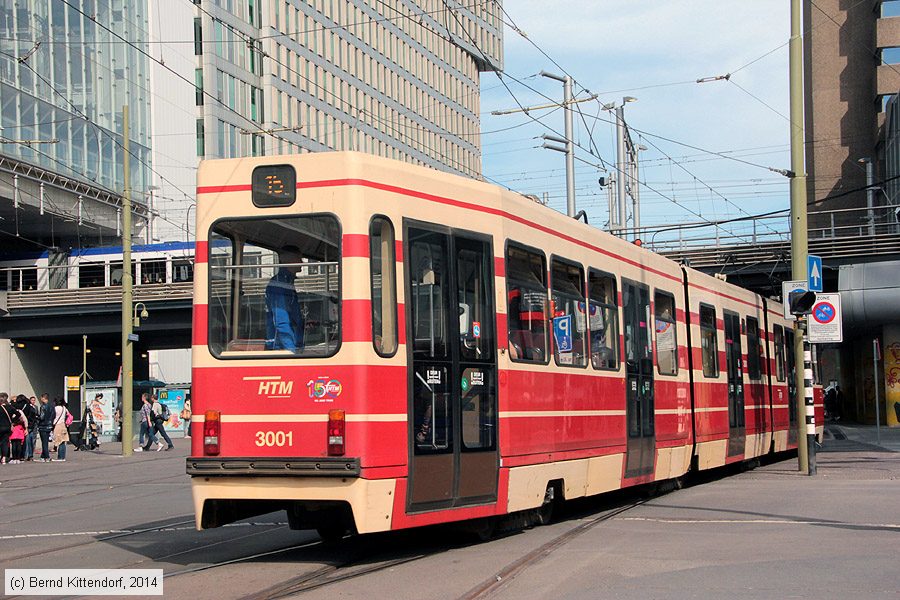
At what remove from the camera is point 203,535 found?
40.5 ft

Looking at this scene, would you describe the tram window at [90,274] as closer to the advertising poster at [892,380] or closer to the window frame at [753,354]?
the advertising poster at [892,380]

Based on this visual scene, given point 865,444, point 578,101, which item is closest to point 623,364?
point 865,444

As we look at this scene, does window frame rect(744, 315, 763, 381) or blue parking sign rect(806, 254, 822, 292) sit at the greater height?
blue parking sign rect(806, 254, 822, 292)

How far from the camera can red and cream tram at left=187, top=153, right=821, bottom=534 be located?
9.23 meters

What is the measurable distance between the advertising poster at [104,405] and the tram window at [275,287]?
3067 centimetres

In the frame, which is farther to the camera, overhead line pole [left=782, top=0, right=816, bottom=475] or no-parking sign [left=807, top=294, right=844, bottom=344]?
overhead line pole [left=782, top=0, right=816, bottom=475]

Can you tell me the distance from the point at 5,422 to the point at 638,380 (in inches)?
737

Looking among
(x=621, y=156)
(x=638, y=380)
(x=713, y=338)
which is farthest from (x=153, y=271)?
(x=638, y=380)

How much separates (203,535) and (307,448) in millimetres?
3689

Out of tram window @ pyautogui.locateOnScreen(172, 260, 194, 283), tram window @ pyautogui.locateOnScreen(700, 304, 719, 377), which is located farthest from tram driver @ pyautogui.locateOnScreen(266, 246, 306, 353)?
tram window @ pyautogui.locateOnScreen(172, 260, 194, 283)

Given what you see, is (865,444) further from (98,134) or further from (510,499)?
(98,134)

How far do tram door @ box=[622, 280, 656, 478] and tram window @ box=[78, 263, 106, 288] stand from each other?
40.5 m

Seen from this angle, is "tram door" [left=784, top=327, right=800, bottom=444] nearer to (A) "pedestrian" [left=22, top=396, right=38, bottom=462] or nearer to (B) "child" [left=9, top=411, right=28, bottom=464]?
(B) "child" [left=9, top=411, right=28, bottom=464]

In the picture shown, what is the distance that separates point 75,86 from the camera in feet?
173
